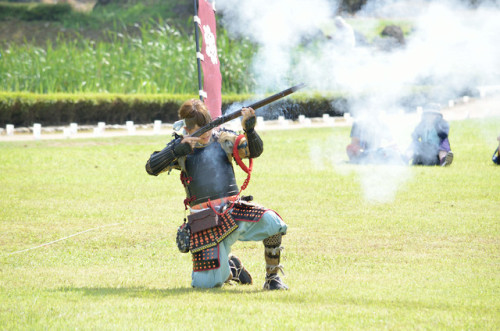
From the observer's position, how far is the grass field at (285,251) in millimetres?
5137

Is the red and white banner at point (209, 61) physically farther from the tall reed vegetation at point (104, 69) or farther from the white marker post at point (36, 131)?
the tall reed vegetation at point (104, 69)

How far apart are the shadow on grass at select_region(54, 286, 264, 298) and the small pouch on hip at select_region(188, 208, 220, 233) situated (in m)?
0.53

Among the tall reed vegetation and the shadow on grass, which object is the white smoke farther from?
the tall reed vegetation

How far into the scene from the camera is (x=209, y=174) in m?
6.38

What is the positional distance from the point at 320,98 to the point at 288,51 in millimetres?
11989

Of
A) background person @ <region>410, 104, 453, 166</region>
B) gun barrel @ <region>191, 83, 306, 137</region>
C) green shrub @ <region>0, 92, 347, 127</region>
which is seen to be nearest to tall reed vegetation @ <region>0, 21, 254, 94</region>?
green shrub @ <region>0, 92, 347, 127</region>

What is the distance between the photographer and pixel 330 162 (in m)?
17.1

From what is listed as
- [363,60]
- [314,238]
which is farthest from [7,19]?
[314,238]

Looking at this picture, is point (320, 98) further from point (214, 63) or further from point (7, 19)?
point (7, 19)

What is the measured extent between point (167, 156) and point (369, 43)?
7.02m

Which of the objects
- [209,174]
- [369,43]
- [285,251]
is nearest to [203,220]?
[209,174]

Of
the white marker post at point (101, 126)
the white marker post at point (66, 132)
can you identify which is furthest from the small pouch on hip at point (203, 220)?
the white marker post at point (101, 126)

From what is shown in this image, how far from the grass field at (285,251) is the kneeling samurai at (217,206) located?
0.89 ft

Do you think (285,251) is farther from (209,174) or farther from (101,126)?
(101,126)
